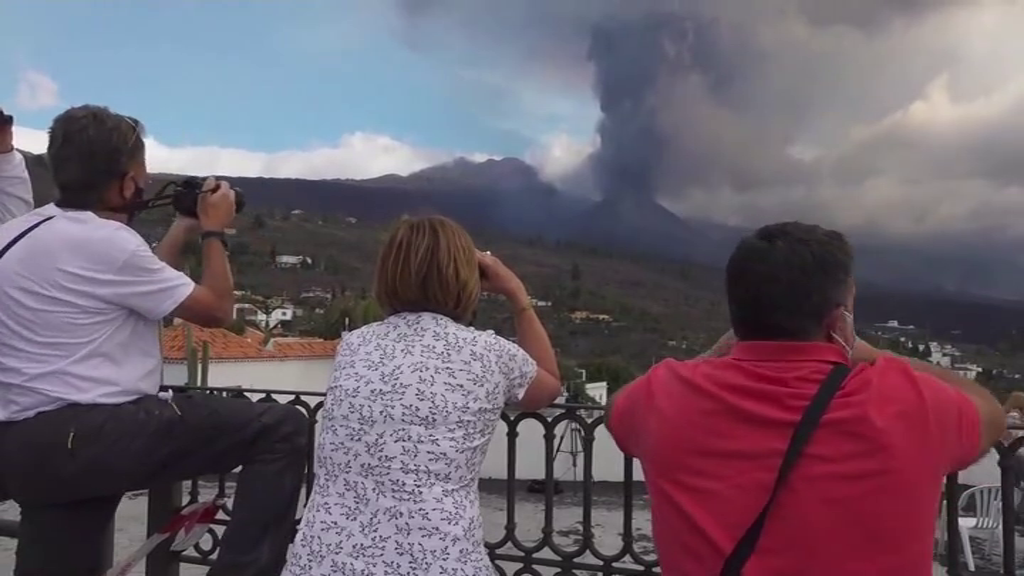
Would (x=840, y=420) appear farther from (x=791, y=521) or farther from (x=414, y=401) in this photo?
(x=414, y=401)

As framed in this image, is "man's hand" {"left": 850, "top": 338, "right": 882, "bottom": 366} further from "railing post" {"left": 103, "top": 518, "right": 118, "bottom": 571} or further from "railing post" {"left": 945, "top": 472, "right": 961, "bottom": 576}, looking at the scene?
"railing post" {"left": 103, "top": 518, "right": 118, "bottom": 571}

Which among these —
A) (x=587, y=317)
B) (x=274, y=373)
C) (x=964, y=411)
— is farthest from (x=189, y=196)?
(x=274, y=373)

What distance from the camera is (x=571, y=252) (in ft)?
74.7

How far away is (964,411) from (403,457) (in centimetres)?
96

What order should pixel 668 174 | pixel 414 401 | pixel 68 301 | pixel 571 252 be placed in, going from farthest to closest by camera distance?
pixel 668 174, pixel 571 252, pixel 68 301, pixel 414 401

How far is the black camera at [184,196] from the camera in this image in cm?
223

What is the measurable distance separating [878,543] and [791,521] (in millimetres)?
135

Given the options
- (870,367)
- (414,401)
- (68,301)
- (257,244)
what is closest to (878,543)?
(870,367)

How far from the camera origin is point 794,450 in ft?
4.67

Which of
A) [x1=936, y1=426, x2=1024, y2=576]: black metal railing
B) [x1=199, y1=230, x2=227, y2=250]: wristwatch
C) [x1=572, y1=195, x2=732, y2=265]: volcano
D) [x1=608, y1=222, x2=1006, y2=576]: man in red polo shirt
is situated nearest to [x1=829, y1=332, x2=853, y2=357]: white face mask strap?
[x1=608, y1=222, x2=1006, y2=576]: man in red polo shirt

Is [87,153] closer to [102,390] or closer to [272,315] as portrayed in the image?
[102,390]

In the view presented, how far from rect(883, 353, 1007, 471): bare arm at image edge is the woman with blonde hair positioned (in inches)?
31.2

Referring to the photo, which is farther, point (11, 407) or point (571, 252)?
point (571, 252)

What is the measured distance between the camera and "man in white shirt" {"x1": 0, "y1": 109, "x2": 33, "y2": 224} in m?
2.58
